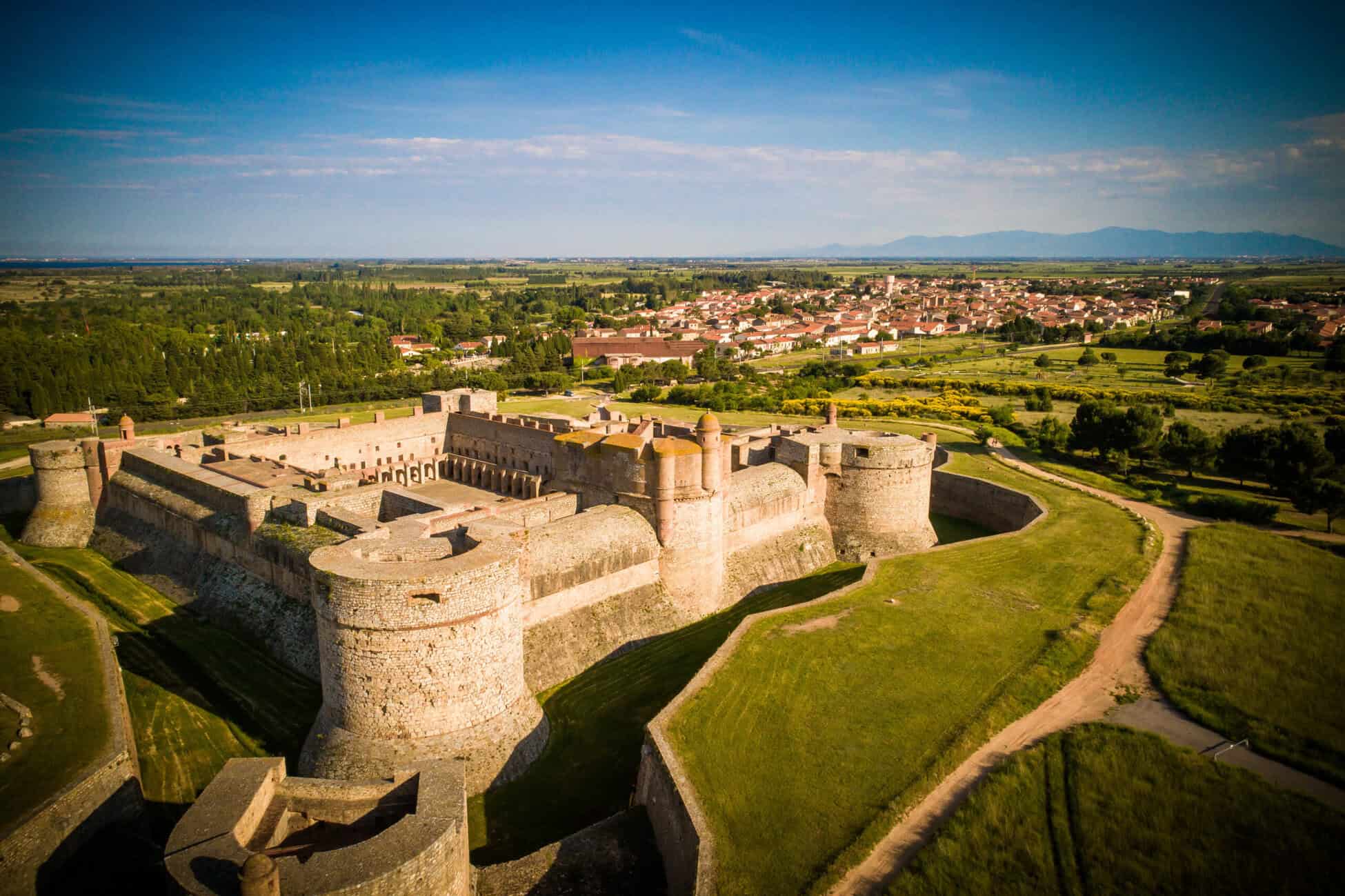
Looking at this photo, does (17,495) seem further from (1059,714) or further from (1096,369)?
(1096,369)

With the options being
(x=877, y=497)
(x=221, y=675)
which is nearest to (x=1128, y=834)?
(x=877, y=497)

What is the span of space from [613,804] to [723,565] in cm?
1151

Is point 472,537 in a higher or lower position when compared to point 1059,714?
higher

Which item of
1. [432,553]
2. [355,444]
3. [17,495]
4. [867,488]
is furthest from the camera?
[355,444]

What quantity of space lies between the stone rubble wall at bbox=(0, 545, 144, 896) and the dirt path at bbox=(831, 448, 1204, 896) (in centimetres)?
1422

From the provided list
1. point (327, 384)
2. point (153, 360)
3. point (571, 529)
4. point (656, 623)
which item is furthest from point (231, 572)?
point (153, 360)

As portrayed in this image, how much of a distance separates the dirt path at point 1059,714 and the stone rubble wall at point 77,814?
560 inches

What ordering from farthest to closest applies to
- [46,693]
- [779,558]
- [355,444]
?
[355,444] → [779,558] → [46,693]

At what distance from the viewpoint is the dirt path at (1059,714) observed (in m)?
13.9

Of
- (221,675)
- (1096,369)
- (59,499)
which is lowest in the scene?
(221,675)

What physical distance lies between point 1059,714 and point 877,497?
1463 centimetres

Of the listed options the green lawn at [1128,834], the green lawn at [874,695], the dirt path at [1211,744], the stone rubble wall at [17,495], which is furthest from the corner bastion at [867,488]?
the stone rubble wall at [17,495]

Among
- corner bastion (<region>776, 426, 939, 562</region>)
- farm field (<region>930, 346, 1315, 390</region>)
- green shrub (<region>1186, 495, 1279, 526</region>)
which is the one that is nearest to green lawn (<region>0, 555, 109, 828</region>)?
corner bastion (<region>776, 426, 939, 562</region>)

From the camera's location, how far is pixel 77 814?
15.1m
